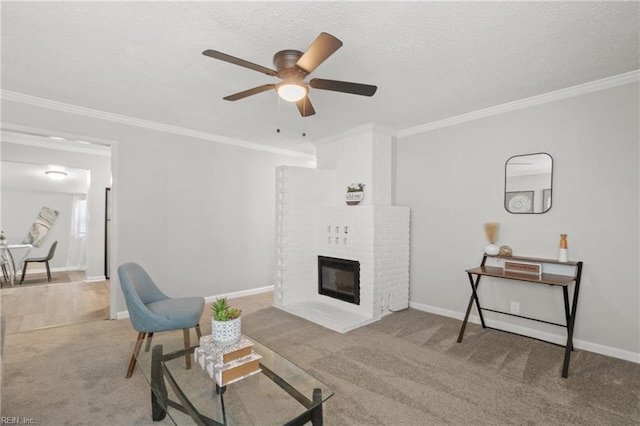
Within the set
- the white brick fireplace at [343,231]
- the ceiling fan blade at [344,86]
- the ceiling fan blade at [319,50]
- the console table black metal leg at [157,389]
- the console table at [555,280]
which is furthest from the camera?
the white brick fireplace at [343,231]

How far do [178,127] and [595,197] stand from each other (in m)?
4.77

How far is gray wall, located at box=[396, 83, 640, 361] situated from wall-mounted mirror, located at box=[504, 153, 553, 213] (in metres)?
0.06

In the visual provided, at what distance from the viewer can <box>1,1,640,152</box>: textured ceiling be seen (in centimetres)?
187

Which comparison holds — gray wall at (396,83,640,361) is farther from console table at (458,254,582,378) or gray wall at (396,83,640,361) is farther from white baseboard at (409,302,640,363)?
console table at (458,254,582,378)

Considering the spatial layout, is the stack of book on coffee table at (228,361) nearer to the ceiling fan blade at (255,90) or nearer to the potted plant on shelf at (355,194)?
the ceiling fan blade at (255,90)

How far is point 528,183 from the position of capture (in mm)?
3307

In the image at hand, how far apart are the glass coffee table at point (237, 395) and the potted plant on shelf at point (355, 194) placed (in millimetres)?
2467

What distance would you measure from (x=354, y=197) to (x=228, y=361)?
2.73 metres

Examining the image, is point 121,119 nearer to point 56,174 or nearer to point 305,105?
point 305,105

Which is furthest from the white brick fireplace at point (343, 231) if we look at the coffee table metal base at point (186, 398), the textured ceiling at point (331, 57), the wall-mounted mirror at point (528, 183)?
the coffee table metal base at point (186, 398)

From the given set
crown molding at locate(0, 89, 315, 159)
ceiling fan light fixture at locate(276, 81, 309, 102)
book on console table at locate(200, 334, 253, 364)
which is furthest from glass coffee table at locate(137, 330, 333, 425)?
crown molding at locate(0, 89, 315, 159)

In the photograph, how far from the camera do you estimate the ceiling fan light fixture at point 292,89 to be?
2121 mm

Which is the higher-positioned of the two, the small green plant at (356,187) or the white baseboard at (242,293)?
the small green plant at (356,187)

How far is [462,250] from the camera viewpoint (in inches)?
149
